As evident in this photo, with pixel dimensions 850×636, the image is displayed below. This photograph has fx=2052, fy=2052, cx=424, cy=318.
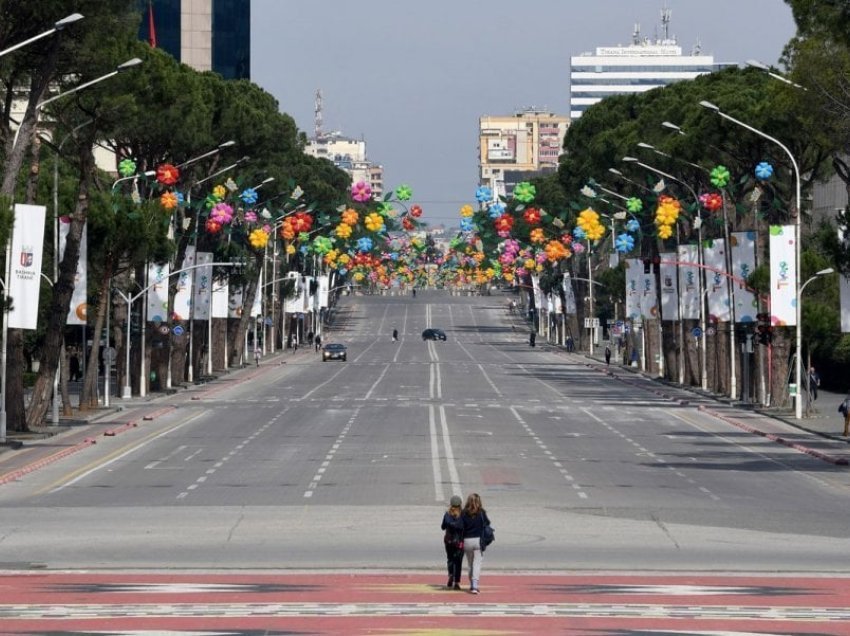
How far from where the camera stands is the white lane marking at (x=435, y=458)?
4022 cm

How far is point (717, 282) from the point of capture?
8525 cm

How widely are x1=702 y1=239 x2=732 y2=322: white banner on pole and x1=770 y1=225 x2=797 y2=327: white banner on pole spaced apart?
1398cm

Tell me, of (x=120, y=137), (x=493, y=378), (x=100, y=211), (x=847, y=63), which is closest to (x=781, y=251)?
(x=847, y=63)

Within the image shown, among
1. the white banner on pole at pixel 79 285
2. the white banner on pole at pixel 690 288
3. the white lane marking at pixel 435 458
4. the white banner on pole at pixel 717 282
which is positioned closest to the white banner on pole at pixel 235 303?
the white banner on pole at pixel 690 288

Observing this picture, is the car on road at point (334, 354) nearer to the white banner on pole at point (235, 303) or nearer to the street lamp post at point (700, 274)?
the white banner on pole at point (235, 303)

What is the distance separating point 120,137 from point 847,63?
114ft

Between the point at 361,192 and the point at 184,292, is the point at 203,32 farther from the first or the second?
the point at 184,292

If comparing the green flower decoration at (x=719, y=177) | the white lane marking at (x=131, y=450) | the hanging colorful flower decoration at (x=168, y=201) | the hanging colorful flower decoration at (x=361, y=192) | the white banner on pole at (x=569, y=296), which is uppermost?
the hanging colorful flower decoration at (x=361, y=192)

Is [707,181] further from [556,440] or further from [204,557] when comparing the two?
[204,557]

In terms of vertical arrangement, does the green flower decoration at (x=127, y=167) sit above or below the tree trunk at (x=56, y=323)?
above

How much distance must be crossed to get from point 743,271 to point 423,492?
3957cm

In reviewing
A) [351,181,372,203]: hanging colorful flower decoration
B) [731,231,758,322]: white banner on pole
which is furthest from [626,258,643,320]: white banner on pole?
[731,231,758,322]: white banner on pole

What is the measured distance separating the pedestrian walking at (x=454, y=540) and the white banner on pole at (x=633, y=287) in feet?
252

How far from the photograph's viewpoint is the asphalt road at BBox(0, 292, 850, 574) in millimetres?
29500
